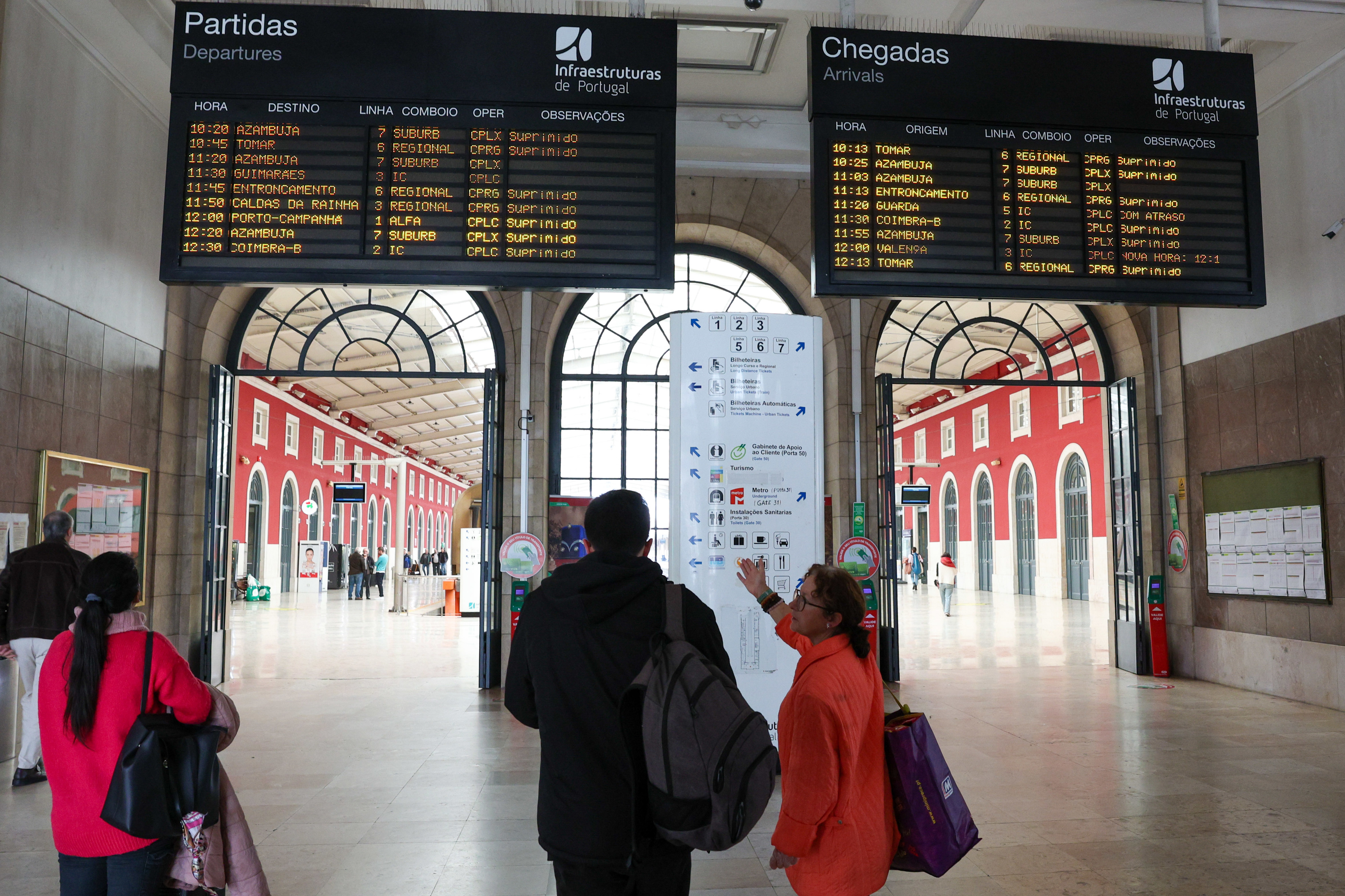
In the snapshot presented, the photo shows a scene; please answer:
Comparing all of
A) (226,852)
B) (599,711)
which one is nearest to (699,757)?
(599,711)

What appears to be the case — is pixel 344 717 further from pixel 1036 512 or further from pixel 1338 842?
pixel 1036 512

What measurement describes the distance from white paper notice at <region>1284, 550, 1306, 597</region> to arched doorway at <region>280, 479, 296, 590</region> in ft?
70.0

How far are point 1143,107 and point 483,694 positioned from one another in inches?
276

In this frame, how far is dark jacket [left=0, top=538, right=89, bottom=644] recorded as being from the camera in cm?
538

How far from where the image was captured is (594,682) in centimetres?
205

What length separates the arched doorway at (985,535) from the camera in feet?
84.5

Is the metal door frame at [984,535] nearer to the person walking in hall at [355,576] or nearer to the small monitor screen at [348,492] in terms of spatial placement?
the small monitor screen at [348,492]

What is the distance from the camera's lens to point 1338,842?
429 cm

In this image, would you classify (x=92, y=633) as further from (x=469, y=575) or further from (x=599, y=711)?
(x=469, y=575)

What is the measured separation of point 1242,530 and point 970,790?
5.20 m

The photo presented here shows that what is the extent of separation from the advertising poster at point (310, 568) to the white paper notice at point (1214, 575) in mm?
21537

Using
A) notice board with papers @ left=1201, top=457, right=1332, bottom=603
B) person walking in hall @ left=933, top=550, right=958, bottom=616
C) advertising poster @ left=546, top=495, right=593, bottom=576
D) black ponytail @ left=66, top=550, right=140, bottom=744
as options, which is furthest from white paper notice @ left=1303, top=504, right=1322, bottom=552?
person walking in hall @ left=933, top=550, right=958, bottom=616

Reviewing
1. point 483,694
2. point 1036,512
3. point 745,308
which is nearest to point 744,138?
point 745,308

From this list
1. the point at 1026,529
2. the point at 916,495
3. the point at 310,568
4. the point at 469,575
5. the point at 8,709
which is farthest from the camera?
the point at 310,568
